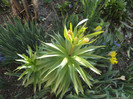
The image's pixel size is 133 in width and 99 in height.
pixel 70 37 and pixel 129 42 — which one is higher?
pixel 70 37

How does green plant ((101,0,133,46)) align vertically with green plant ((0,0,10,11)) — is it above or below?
below

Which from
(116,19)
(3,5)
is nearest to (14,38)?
(3,5)

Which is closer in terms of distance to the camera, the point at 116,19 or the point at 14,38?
the point at 14,38

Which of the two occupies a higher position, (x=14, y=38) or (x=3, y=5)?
(x=3, y=5)

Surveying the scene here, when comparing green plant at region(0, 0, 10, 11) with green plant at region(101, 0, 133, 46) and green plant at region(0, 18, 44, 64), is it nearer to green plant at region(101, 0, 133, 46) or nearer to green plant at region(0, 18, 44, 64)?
green plant at region(0, 18, 44, 64)

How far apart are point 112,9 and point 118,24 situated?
34 cm

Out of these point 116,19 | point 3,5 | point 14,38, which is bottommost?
point 116,19

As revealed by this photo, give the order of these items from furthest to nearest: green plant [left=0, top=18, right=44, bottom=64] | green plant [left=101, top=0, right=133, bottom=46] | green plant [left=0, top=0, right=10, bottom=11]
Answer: green plant [left=101, top=0, right=133, bottom=46] < green plant [left=0, top=0, right=10, bottom=11] < green plant [left=0, top=18, right=44, bottom=64]

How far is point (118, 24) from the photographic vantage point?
234cm

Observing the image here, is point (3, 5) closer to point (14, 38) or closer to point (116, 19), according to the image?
point (14, 38)

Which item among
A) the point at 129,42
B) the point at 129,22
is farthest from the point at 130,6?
the point at 129,42

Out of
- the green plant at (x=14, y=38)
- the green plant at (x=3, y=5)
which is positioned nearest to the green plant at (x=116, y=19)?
the green plant at (x=14, y=38)

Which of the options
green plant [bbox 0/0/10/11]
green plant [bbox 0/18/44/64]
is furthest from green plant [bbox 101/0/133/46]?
green plant [bbox 0/0/10/11]

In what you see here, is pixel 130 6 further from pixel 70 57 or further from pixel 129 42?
pixel 70 57
